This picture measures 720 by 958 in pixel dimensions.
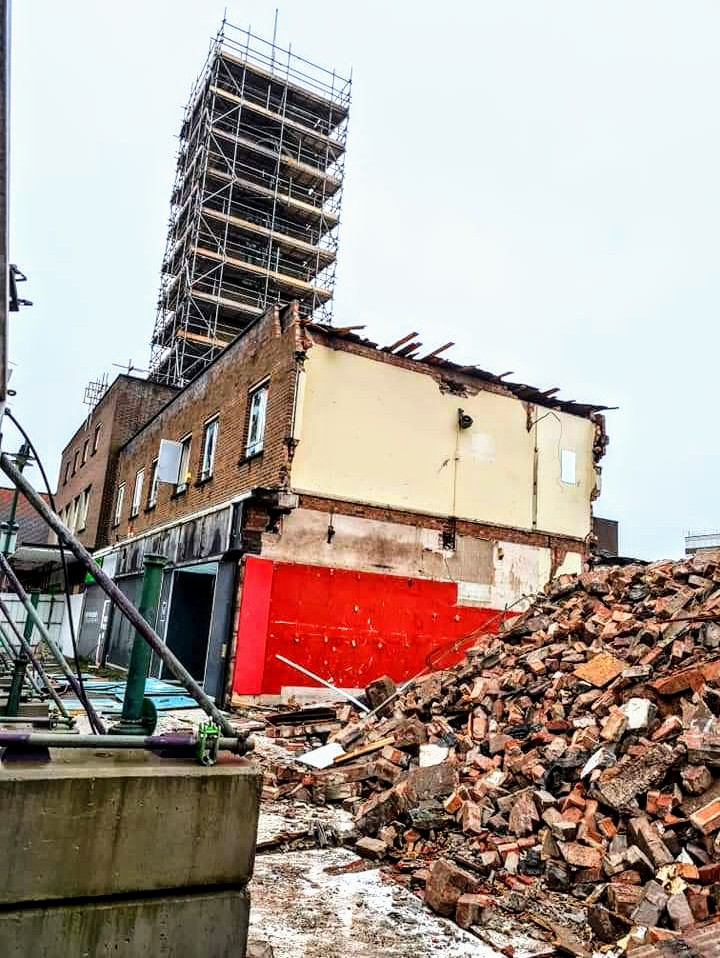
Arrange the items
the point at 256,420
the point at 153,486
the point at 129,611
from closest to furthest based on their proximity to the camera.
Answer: the point at 129,611 → the point at 256,420 → the point at 153,486

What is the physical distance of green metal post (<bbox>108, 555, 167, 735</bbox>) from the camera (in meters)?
2.92

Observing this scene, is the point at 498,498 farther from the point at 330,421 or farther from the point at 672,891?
the point at 672,891

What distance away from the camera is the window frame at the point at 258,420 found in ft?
46.1

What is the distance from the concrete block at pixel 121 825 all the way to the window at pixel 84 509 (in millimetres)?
→ 27549

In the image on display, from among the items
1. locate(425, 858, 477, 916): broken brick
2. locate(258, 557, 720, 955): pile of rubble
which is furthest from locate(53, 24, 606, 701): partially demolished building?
locate(425, 858, 477, 916): broken brick

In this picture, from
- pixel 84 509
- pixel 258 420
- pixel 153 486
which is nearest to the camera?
pixel 258 420

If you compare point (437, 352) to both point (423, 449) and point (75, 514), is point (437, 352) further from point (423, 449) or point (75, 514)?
point (75, 514)

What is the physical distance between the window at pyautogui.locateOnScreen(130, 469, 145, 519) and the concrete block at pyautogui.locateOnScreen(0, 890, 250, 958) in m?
20.5

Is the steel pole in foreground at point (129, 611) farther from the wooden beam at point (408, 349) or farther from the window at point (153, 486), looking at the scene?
the window at point (153, 486)

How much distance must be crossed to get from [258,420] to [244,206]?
3038 centimetres

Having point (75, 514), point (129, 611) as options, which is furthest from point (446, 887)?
point (75, 514)

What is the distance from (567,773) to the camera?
536cm

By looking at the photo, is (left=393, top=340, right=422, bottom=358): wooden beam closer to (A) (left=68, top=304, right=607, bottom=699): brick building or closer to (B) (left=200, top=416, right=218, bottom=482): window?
(A) (left=68, top=304, right=607, bottom=699): brick building

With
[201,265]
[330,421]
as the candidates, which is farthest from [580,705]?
[201,265]
